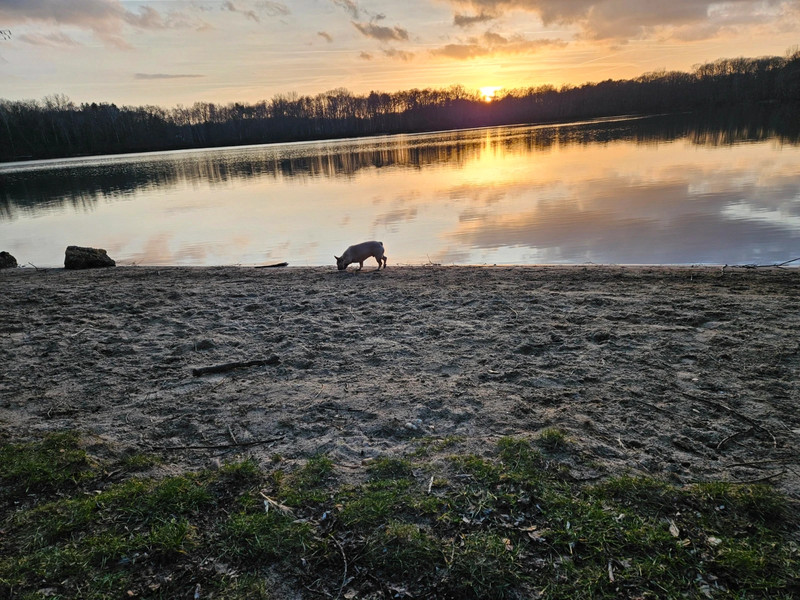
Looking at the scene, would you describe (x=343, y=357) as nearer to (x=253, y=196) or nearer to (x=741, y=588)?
(x=741, y=588)

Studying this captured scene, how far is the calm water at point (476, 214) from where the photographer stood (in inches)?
602

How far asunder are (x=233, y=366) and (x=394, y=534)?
388 centimetres

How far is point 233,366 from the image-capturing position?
6219 millimetres

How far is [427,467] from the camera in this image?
385 cm

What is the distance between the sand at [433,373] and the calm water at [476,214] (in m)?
5.56

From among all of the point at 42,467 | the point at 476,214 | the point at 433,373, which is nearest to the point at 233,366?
the point at 42,467

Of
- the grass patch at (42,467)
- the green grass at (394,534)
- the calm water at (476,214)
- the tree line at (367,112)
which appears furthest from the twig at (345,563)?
the tree line at (367,112)

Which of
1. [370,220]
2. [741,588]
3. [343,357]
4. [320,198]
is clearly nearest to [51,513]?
[343,357]

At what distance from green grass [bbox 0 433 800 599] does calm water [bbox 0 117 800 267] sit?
11.3 m

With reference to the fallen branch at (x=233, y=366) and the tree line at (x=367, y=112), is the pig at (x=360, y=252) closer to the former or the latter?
the fallen branch at (x=233, y=366)

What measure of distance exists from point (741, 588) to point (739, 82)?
177 meters

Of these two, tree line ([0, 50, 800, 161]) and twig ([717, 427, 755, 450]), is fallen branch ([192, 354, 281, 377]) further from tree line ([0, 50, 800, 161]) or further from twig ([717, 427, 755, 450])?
tree line ([0, 50, 800, 161])

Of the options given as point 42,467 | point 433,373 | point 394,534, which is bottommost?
point 433,373

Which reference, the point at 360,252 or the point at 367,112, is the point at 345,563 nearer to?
the point at 360,252
